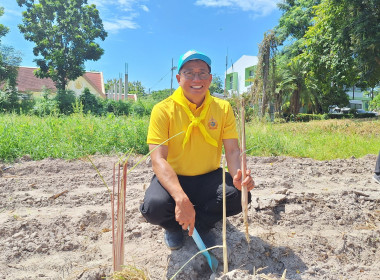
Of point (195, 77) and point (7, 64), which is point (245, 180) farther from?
point (7, 64)

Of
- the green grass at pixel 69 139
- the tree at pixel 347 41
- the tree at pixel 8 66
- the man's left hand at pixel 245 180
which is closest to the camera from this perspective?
the man's left hand at pixel 245 180

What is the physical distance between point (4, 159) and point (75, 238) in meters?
3.29

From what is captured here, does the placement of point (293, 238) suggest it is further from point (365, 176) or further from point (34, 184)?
point (34, 184)

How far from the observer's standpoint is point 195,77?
1.85 meters

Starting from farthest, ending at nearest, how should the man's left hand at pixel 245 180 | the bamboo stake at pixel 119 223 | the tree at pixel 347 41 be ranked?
the tree at pixel 347 41, the man's left hand at pixel 245 180, the bamboo stake at pixel 119 223

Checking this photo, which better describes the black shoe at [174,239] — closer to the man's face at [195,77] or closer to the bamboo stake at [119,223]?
the bamboo stake at [119,223]

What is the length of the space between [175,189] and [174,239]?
513 millimetres

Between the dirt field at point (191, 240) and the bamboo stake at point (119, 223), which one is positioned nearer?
the bamboo stake at point (119, 223)

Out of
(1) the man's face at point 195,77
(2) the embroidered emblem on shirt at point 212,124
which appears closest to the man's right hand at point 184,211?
(2) the embroidered emblem on shirt at point 212,124

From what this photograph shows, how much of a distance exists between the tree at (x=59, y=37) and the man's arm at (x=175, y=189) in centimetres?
2094

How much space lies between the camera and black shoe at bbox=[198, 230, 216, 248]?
1.93m

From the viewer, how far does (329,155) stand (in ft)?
18.4

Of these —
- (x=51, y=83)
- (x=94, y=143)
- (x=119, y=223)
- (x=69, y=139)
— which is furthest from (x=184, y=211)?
(x=51, y=83)

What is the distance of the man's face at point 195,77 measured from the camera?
72.3 inches
